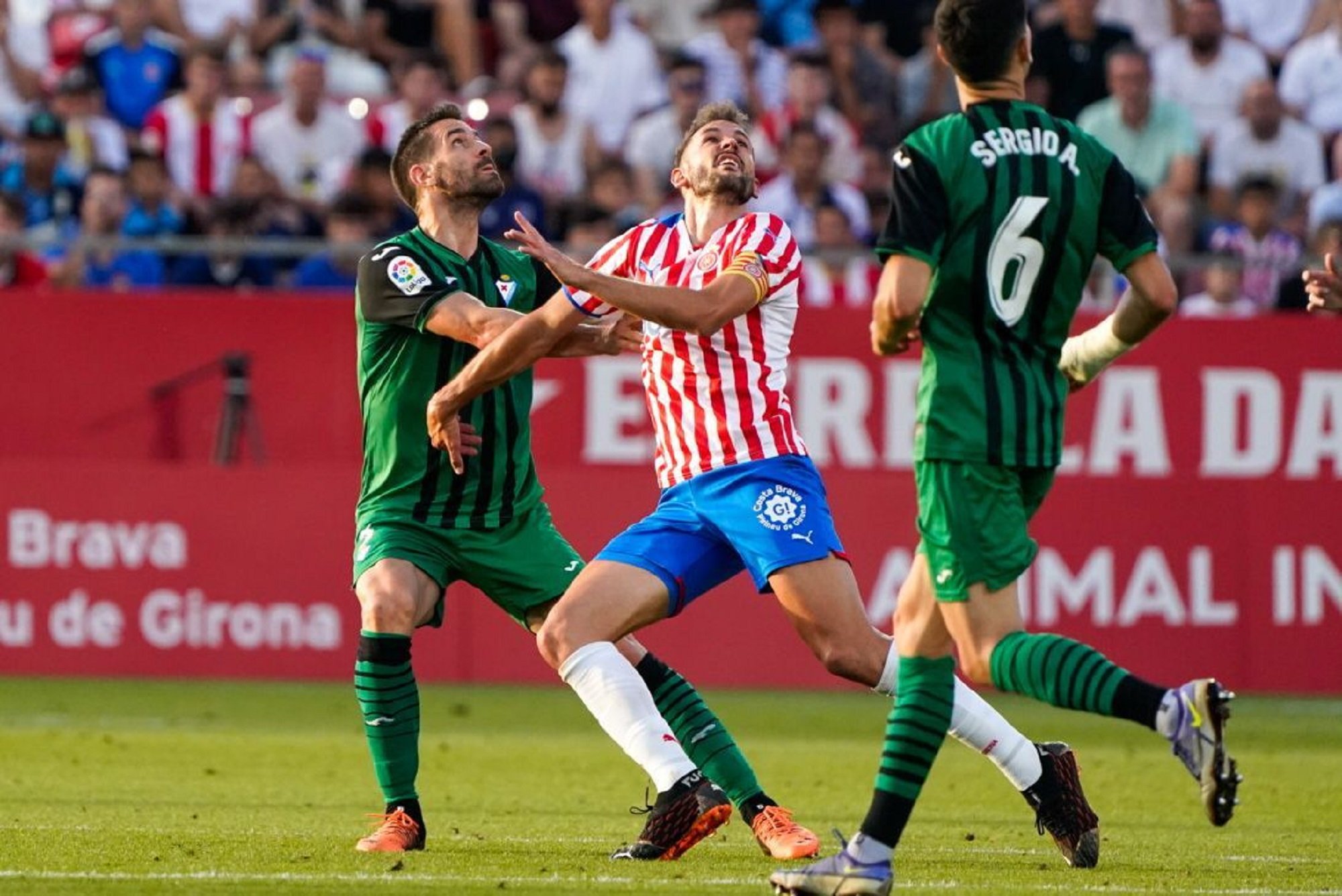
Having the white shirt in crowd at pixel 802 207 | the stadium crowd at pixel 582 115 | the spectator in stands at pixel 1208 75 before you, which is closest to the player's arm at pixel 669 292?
the stadium crowd at pixel 582 115

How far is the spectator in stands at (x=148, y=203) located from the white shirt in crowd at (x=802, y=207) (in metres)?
3.95

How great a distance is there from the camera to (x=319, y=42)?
18266 millimetres

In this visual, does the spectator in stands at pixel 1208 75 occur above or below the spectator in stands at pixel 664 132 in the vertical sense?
above

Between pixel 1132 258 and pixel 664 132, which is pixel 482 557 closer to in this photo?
pixel 1132 258

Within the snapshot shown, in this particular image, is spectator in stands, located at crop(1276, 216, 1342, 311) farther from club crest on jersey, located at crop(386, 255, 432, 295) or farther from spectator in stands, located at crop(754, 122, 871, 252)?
club crest on jersey, located at crop(386, 255, 432, 295)

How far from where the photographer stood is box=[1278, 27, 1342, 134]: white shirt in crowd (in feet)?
58.9

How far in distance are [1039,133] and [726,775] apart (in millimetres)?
2536

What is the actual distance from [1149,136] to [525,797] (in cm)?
945

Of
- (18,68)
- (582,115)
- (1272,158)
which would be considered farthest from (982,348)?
(18,68)

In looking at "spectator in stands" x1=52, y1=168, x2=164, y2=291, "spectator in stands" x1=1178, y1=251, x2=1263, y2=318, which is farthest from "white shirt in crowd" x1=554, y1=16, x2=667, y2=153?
"spectator in stands" x1=1178, y1=251, x2=1263, y2=318

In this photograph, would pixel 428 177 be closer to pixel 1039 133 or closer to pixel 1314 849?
pixel 1039 133

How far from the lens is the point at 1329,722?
1341 centimetres

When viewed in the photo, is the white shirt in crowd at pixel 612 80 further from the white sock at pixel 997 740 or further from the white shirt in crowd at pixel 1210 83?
the white sock at pixel 997 740

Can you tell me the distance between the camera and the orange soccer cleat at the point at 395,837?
289 inches
